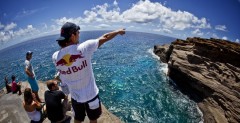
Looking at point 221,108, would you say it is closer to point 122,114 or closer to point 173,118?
point 173,118

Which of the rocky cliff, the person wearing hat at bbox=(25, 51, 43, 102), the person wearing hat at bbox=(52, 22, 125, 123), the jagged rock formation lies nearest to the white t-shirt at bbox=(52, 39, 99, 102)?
the person wearing hat at bbox=(52, 22, 125, 123)

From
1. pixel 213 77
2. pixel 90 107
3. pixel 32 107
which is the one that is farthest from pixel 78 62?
pixel 213 77

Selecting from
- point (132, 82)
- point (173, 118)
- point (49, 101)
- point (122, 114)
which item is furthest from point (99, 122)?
point (132, 82)

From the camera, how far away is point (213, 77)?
20781mm

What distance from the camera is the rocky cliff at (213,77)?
57.2 ft

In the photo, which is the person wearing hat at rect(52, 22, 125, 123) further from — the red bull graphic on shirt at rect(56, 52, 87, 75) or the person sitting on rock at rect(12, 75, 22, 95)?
the person sitting on rock at rect(12, 75, 22, 95)

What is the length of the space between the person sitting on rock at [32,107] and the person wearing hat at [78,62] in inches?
196

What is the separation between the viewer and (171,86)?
27000mm

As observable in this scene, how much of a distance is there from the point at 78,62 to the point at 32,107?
6222 mm

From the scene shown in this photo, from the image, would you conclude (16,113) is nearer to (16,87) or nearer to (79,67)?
(16,87)

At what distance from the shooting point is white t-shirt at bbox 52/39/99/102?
3.69m

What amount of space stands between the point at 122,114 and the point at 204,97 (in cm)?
1050

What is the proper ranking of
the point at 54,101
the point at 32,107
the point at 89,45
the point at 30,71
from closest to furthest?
the point at 89,45
the point at 54,101
the point at 32,107
the point at 30,71

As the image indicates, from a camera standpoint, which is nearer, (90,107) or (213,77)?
(90,107)
